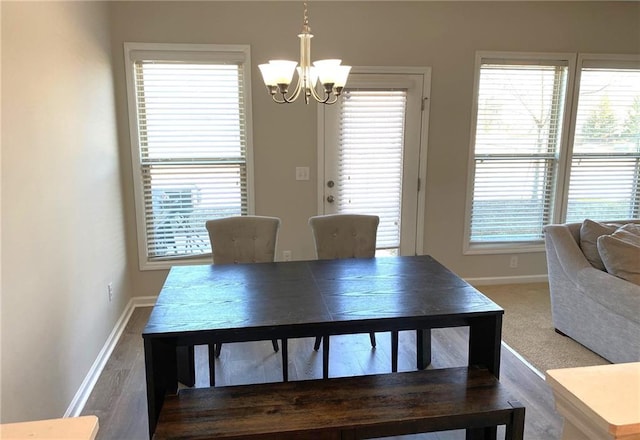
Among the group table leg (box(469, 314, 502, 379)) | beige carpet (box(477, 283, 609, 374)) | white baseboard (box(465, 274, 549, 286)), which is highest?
table leg (box(469, 314, 502, 379))

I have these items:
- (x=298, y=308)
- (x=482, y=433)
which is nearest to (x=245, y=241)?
(x=298, y=308)

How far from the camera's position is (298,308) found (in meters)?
2.04

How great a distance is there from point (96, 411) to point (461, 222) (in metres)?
3.32

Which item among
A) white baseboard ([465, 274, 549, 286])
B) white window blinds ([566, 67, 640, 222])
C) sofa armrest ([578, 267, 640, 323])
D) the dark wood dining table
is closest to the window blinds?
the dark wood dining table

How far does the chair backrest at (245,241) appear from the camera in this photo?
2.96 meters

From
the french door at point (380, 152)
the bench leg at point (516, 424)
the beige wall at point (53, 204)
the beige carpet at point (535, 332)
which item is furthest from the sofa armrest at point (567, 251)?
the beige wall at point (53, 204)

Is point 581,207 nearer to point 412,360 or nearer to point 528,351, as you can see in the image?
point 528,351

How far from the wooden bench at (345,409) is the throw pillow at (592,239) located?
1.63 m

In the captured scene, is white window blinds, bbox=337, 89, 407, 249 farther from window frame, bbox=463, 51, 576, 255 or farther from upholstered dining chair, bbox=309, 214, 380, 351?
upholstered dining chair, bbox=309, 214, 380, 351

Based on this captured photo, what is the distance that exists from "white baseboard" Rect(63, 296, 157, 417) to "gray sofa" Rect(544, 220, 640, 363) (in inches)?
124

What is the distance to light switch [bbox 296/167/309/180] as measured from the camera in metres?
3.97

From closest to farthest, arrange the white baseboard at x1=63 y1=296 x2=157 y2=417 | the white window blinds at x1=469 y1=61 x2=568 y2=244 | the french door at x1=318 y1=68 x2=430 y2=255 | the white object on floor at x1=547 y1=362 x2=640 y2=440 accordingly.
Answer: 1. the white object on floor at x1=547 y1=362 x2=640 y2=440
2. the white baseboard at x1=63 y1=296 x2=157 y2=417
3. the french door at x1=318 y1=68 x2=430 y2=255
4. the white window blinds at x1=469 y1=61 x2=568 y2=244

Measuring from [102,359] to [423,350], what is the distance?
2069mm

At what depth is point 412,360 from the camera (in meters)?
2.99
